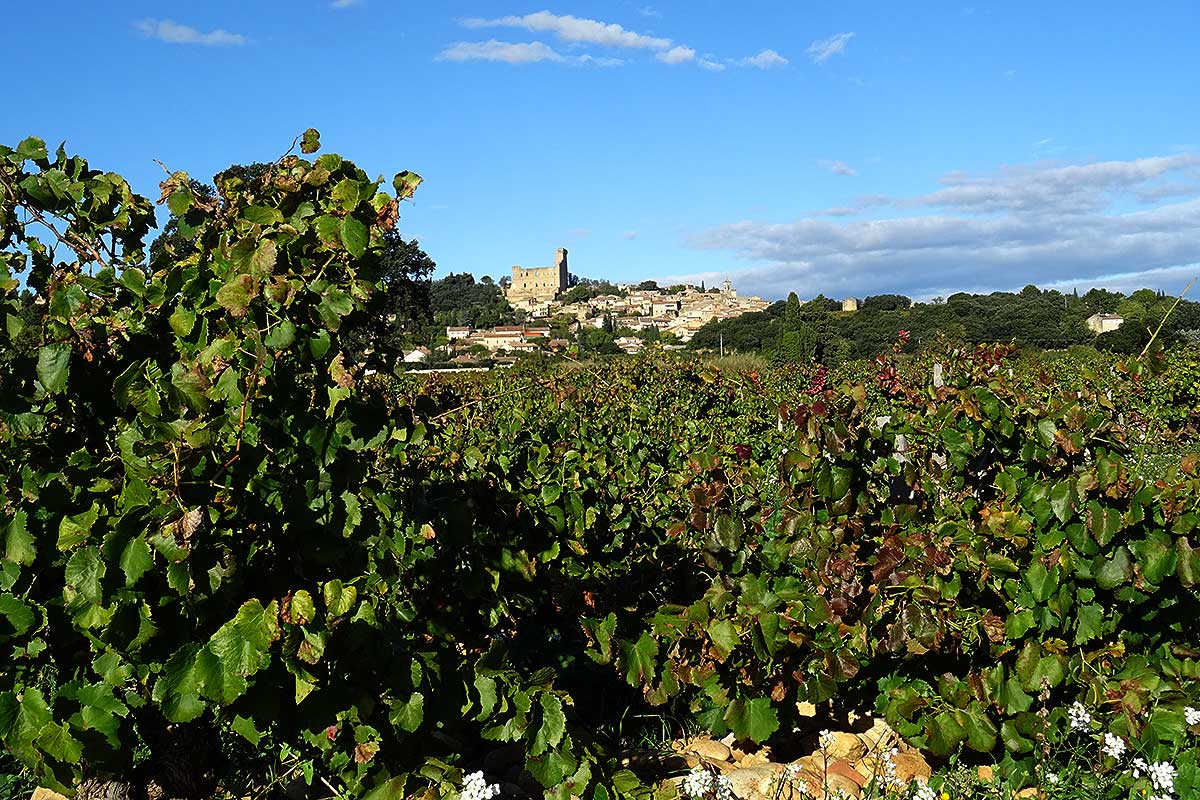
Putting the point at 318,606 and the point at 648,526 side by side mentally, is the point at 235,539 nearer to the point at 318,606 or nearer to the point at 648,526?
the point at 318,606

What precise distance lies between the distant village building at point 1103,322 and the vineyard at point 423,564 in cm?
2592

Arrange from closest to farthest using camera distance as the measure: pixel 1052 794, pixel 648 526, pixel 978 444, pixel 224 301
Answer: pixel 224 301 < pixel 1052 794 < pixel 978 444 < pixel 648 526

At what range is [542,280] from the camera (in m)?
131

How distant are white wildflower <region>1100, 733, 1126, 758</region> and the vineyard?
55mm

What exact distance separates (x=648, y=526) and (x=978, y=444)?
131cm

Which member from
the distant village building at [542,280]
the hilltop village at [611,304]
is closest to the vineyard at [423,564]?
the hilltop village at [611,304]

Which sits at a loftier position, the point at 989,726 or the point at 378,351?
the point at 378,351

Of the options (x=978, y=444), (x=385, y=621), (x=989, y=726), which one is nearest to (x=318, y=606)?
(x=385, y=621)

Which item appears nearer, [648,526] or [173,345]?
[173,345]

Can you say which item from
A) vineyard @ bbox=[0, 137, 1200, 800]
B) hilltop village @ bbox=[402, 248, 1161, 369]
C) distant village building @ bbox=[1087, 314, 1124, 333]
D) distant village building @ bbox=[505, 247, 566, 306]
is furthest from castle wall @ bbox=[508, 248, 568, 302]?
vineyard @ bbox=[0, 137, 1200, 800]

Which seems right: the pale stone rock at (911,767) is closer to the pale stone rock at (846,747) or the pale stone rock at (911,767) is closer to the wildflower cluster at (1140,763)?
the pale stone rock at (846,747)

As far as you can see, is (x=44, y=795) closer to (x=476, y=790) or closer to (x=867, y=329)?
(x=476, y=790)

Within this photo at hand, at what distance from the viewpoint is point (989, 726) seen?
2699mm

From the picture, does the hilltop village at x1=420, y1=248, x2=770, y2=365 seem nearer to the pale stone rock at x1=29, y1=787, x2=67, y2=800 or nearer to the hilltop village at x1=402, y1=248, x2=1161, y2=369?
the hilltop village at x1=402, y1=248, x2=1161, y2=369
